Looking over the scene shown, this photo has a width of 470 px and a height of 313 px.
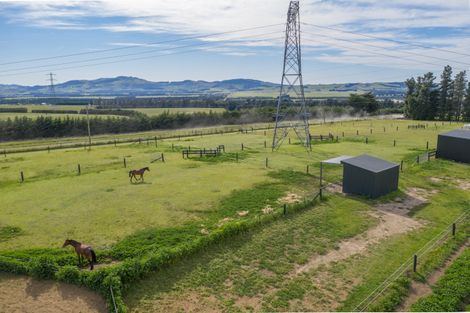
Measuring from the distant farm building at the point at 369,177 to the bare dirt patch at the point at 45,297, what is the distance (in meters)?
17.3

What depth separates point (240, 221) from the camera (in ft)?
59.7

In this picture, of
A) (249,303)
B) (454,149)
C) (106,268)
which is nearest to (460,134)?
(454,149)

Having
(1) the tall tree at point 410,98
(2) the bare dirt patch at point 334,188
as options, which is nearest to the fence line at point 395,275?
(2) the bare dirt patch at point 334,188

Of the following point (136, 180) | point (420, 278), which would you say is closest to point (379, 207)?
point (420, 278)

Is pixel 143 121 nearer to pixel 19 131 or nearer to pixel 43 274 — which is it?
pixel 19 131

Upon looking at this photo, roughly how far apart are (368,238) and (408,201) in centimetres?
725

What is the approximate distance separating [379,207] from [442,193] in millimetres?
5962

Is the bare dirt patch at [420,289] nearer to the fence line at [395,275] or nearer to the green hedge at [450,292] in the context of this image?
the green hedge at [450,292]

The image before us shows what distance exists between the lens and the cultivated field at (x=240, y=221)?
12969 millimetres

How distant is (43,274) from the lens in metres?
13.7

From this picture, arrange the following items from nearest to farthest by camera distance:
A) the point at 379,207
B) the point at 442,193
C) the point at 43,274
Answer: the point at 43,274 < the point at 379,207 < the point at 442,193

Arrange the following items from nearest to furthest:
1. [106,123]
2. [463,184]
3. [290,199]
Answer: [290,199] → [463,184] → [106,123]

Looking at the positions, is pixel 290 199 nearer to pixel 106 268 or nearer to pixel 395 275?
pixel 395 275

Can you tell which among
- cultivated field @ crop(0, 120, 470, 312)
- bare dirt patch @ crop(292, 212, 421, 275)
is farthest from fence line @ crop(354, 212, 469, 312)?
bare dirt patch @ crop(292, 212, 421, 275)
